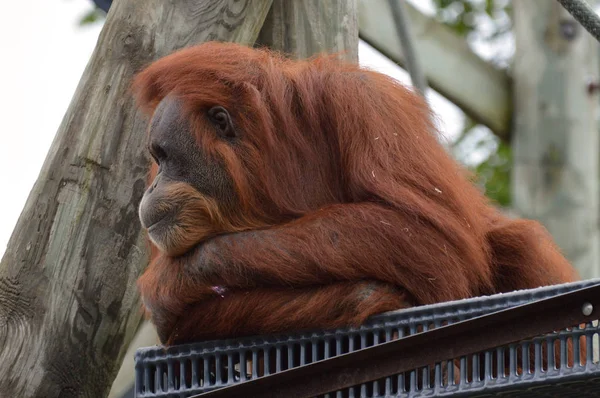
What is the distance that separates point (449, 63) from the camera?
6.53 metres

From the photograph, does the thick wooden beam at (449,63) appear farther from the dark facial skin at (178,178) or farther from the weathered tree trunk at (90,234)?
the dark facial skin at (178,178)

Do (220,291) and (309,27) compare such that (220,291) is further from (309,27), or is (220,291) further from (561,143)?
(561,143)

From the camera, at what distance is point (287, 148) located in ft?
10.3

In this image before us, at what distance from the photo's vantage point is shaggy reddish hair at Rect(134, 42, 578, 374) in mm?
2854

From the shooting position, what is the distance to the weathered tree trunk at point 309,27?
12.4 ft

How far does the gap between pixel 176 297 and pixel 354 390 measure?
663mm

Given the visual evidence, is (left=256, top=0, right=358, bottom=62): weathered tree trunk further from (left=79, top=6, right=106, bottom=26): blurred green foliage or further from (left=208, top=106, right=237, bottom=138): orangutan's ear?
(left=79, top=6, right=106, bottom=26): blurred green foliage

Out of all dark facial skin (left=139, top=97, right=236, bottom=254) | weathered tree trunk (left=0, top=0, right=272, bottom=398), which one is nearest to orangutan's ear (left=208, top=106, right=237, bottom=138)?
dark facial skin (left=139, top=97, right=236, bottom=254)

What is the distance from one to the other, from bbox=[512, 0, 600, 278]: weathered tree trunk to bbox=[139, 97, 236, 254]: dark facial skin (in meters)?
4.41

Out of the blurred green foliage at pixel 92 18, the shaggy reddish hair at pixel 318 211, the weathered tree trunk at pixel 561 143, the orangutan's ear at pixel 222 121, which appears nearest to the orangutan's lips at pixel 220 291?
the shaggy reddish hair at pixel 318 211

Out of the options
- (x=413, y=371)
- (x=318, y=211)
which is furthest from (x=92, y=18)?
(x=413, y=371)

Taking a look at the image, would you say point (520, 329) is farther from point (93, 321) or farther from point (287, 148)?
point (93, 321)

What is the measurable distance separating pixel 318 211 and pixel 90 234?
0.83 meters

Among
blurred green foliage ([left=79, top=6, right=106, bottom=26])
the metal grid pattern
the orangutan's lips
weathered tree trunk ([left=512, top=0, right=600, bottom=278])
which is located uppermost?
blurred green foliage ([left=79, top=6, right=106, bottom=26])
